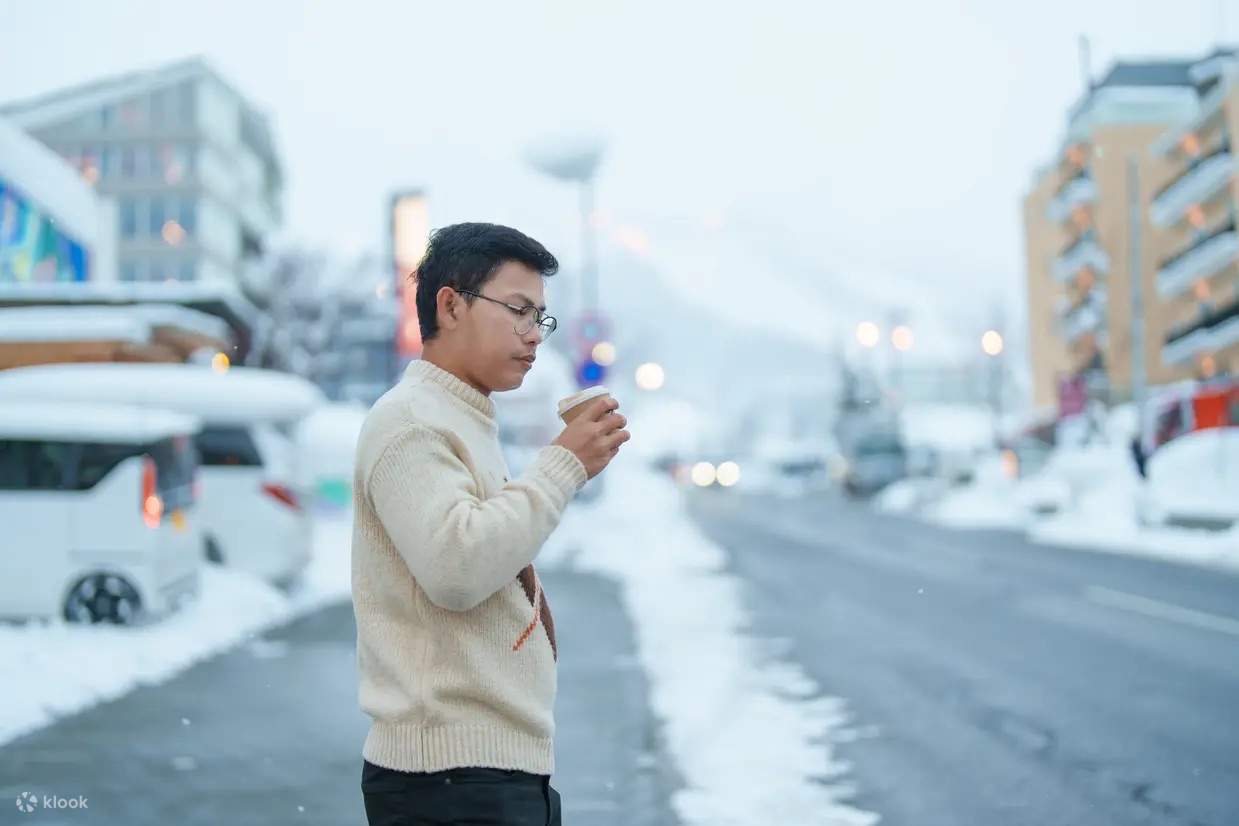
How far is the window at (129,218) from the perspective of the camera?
63562 millimetres

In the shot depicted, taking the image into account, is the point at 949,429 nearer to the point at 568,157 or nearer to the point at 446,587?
the point at 568,157

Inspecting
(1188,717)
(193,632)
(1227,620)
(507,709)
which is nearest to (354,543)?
(507,709)

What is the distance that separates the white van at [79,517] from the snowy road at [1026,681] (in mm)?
5378

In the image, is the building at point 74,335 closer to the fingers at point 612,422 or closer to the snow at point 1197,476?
the fingers at point 612,422

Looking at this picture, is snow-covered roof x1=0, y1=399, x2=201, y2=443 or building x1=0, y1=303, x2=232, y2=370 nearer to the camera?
snow-covered roof x1=0, y1=399, x2=201, y2=443

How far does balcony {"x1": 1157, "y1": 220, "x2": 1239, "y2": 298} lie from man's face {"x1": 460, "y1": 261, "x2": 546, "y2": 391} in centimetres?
5462

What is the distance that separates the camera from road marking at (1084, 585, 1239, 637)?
1186 centimetres

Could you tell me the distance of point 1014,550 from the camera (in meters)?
22.8

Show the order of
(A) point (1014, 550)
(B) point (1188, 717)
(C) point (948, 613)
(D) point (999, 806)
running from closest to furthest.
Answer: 1. (D) point (999, 806)
2. (B) point (1188, 717)
3. (C) point (948, 613)
4. (A) point (1014, 550)

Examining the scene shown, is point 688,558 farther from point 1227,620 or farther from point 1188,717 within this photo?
point 1188,717

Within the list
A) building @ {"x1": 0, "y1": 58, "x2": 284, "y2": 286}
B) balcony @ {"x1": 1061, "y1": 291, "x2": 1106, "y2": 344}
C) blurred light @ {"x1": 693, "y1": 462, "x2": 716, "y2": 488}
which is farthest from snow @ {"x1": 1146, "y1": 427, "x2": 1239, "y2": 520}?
blurred light @ {"x1": 693, "y1": 462, "x2": 716, "y2": 488}

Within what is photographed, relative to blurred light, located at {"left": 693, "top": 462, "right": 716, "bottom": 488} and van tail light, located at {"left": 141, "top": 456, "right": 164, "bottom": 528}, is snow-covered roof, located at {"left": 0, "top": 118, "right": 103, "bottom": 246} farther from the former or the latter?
blurred light, located at {"left": 693, "top": 462, "right": 716, "bottom": 488}

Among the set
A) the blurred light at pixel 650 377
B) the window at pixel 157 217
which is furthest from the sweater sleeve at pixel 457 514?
the window at pixel 157 217

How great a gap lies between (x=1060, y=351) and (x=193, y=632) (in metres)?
74.8
